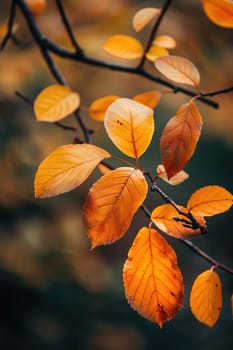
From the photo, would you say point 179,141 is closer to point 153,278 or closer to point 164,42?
point 153,278

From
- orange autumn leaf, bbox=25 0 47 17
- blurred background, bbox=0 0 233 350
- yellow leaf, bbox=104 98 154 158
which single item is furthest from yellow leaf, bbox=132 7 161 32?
blurred background, bbox=0 0 233 350

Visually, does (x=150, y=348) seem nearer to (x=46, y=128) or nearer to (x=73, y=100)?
(x=46, y=128)

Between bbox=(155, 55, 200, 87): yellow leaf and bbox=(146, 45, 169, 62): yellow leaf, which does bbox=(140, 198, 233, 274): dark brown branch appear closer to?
bbox=(155, 55, 200, 87): yellow leaf

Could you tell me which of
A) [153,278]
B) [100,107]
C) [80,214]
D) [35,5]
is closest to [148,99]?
[100,107]

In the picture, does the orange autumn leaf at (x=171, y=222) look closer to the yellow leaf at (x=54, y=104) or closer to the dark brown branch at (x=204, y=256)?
the dark brown branch at (x=204, y=256)

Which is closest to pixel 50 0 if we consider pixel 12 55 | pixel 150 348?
pixel 12 55

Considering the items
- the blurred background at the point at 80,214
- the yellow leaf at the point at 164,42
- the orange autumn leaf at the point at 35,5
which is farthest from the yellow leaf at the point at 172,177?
the blurred background at the point at 80,214

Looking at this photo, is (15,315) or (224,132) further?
(224,132)
